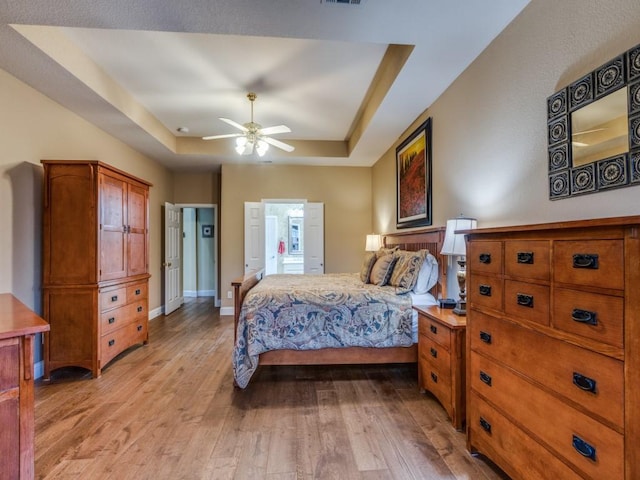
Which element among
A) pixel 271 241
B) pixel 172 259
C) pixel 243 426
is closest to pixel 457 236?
pixel 243 426

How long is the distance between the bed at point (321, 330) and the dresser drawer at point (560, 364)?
108cm

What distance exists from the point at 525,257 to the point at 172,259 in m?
5.97

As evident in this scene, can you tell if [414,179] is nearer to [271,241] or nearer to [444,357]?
[444,357]

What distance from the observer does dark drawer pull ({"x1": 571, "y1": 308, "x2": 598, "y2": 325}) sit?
1093mm

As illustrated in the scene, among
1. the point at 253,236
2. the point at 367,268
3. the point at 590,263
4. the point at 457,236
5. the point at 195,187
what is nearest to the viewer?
the point at 590,263

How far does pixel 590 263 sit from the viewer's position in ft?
3.61

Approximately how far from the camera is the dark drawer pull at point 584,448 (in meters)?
1.11

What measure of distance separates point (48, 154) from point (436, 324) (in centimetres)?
399

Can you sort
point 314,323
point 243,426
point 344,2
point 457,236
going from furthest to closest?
1. point 314,323
2. point 457,236
3. point 243,426
4. point 344,2

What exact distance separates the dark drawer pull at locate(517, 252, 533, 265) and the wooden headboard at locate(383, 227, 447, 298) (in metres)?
1.57

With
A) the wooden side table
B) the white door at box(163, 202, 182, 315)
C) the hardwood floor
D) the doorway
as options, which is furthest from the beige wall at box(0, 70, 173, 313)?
the doorway

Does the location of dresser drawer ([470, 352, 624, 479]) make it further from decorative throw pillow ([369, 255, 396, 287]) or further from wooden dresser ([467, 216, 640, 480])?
decorative throw pillow ([369, 255, 396, 287])

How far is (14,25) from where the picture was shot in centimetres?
216

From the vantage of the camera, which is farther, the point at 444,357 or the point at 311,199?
the point at 311,199
